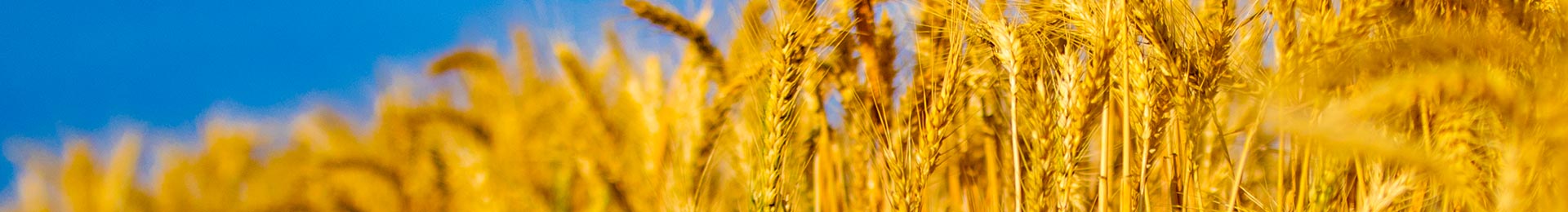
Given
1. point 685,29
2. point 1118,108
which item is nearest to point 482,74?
point 685,29

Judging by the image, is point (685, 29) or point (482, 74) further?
point (482, 74)

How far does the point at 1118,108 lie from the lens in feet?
5.05

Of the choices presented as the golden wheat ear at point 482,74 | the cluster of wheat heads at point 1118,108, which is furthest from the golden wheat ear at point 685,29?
the golden wheat ear at point 482,74

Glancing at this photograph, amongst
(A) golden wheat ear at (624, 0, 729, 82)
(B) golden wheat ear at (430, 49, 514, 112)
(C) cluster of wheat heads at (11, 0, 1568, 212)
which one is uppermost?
(B) golden wheat ear at (430, 49, 514, 112)

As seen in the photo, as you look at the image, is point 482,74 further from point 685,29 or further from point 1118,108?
point 1118,108

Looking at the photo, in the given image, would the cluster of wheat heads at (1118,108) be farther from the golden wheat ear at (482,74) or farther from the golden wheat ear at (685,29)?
the golden wheat ear at (482,74)

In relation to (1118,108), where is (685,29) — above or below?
above

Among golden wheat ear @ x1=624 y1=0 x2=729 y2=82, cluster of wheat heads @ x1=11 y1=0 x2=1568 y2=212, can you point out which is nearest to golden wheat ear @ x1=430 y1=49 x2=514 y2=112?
cluster of wheat heads @ x1=11 y1=0 x2=1568 y2=212

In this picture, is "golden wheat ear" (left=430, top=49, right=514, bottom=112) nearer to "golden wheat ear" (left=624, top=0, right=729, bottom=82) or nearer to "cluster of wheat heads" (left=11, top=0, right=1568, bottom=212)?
"cluster of wheat heads" (left=11, top=0, right=1568, bottom=212)

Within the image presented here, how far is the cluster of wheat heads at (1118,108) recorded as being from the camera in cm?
116

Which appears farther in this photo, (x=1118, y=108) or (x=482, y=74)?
(x=482, y=74)

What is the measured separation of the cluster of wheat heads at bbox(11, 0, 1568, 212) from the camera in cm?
116

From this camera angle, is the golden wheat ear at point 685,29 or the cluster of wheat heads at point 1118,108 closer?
the cluster of wheat heads at point 1118,108

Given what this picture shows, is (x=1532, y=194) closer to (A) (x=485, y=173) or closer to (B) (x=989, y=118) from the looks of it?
(B) (x=989, y=118)
